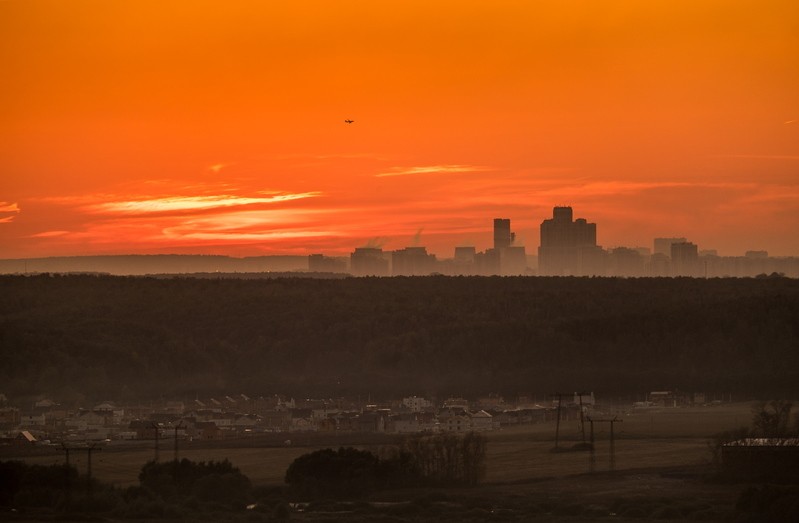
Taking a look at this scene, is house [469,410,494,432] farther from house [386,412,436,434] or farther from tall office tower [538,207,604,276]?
tall office tower [538,207,604,276]

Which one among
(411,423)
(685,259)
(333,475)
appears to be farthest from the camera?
(685,259)

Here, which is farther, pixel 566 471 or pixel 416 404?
pixel 416 404

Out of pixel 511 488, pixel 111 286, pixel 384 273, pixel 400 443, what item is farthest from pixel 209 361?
pixel 384 273

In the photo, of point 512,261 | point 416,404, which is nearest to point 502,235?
point 512,261

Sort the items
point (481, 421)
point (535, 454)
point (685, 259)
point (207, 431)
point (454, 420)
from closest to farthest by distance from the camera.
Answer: point (535, 454), point (207, 431), point (454, 420), point (481, 421), point (685, 259)

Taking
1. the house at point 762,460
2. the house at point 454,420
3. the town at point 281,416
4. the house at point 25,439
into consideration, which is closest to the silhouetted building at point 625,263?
the town at point 281,416

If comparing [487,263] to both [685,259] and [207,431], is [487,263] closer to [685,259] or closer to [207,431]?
[685,259]

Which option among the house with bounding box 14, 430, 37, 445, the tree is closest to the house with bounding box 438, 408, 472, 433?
the tree
